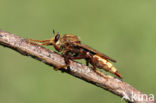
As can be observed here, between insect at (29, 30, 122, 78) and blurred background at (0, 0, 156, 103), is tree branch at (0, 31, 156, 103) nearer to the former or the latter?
insect at (29, 30, 122, 78)

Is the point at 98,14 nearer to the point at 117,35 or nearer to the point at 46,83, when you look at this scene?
the point at 117,35

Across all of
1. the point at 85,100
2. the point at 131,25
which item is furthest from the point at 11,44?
the point at 131,25

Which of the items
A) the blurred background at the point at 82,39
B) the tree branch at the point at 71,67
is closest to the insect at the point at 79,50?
the tree branch at the point at 71,67

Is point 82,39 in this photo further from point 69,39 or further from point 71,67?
point 71,67

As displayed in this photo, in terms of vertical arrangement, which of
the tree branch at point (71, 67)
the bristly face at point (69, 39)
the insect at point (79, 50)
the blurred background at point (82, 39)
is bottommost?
the tree branch at point (71, 67)

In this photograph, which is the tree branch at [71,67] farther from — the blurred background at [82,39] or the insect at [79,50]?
the blurred background at [82,39]

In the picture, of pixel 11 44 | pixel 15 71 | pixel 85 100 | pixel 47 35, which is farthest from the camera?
pixel 47 35

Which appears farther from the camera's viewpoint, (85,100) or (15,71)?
(15,71)
